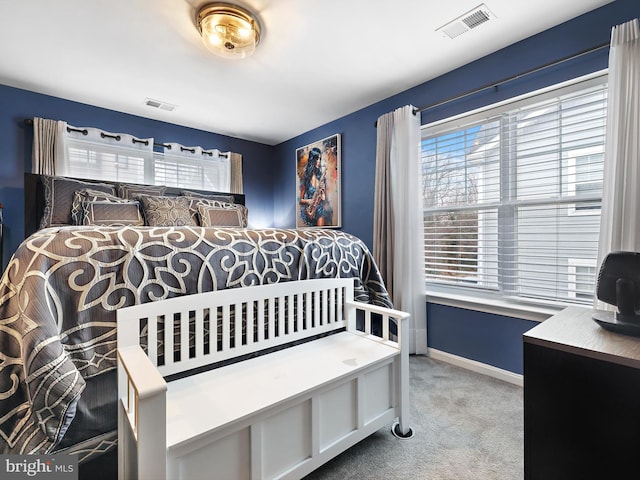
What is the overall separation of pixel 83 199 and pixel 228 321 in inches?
82.3

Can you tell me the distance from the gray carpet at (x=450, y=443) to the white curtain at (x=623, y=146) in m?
0.85

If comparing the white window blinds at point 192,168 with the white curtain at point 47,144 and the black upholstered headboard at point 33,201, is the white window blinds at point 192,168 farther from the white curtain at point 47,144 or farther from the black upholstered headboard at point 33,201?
the black upholstered headboard at point 33,201

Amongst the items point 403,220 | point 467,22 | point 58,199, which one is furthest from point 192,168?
point 467,22

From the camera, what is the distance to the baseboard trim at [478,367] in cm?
215

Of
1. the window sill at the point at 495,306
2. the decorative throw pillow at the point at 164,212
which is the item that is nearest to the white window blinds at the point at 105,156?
the decorative throw pillow at the point at 164,212

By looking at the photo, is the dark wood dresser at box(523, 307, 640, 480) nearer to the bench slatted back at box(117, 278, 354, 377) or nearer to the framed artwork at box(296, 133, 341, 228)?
the bench slatted back at box(117, 278, 354, 377)

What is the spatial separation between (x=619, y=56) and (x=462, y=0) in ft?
2.96

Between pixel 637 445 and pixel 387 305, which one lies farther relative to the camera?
pixel 387 305

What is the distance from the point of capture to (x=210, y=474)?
0.97 m

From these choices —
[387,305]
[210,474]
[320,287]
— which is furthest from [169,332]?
[387,305]

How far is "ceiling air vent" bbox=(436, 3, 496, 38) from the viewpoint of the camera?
6.14ft

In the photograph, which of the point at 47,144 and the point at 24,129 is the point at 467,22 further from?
the point at 24,129

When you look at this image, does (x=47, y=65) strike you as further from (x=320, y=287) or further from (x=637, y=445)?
(x=637, y=445)

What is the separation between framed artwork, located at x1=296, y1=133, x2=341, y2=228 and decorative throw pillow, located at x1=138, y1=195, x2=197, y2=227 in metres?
1.52
